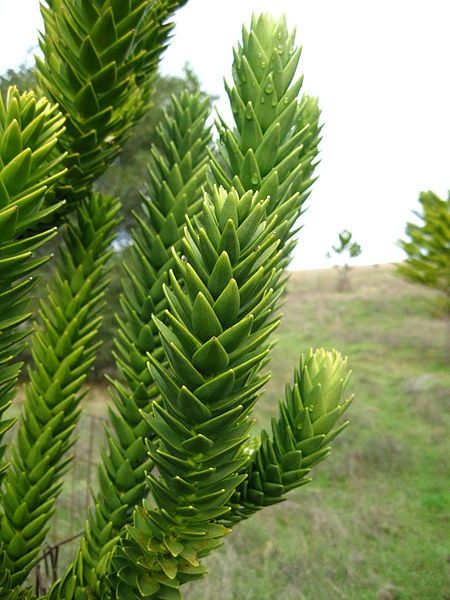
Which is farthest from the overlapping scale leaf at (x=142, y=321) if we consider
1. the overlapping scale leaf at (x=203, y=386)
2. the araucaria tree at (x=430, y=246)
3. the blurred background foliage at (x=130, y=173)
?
the araucaria tree at (x=430, y=246)

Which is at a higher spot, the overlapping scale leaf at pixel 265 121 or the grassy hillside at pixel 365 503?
the overlapping scale leaf at pixel 265 121

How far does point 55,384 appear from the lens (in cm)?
Result: 91

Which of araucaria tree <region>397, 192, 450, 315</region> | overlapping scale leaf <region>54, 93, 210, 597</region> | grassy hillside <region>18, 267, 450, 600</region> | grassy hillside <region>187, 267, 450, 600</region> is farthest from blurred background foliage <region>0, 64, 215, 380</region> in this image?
overlapping scale leaf <region>54, 93, 210, 597</region>

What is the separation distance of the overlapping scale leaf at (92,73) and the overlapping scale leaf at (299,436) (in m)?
0.44

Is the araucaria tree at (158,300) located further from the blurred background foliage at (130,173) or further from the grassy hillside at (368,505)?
the blurred background foliage at (130,173)

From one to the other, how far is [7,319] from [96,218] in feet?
1.28

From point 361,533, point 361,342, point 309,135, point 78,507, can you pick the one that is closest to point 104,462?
point 309,135

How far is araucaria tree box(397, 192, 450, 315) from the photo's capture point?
925cm

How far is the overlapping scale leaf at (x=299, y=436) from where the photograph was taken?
0.76 metres

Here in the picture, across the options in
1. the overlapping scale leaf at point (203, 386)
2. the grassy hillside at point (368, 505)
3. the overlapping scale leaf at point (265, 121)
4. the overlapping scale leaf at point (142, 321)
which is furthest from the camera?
the grassy hillside at point (368, 505)

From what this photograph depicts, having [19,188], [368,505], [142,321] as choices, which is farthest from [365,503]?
[19,188]

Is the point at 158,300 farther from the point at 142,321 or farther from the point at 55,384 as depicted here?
the point at 55,384

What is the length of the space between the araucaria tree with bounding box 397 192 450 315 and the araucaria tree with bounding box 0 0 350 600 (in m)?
8.79

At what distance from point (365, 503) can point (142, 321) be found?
14.6 ft
